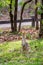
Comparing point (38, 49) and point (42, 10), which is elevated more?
point (42, 10)

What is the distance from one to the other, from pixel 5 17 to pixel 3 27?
7.61m

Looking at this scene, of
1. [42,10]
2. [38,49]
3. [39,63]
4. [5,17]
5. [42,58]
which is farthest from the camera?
[5,17]

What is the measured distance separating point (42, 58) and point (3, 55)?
1.38m

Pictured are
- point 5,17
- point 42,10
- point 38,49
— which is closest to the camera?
point 38,49

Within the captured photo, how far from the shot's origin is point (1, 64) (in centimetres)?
612

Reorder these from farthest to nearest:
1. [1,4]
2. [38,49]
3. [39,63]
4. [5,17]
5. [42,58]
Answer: [5,17], [1,4], [38,49], [42,58], [39,63]

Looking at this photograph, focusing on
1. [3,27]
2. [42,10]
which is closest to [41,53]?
[42,10]

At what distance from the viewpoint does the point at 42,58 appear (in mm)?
6676

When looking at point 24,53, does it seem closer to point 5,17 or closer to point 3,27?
point 3,27

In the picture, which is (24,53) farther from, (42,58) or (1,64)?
(1,64)

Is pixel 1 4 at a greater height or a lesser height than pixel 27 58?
greater

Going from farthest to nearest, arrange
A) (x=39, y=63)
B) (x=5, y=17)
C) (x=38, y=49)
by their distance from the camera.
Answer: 1. (x=5, y=17)
2. (x=38, y=49)
3. (x=39, y=63)

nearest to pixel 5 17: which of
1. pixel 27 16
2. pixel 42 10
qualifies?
pixel 27 16

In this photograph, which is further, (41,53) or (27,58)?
(41,53)
